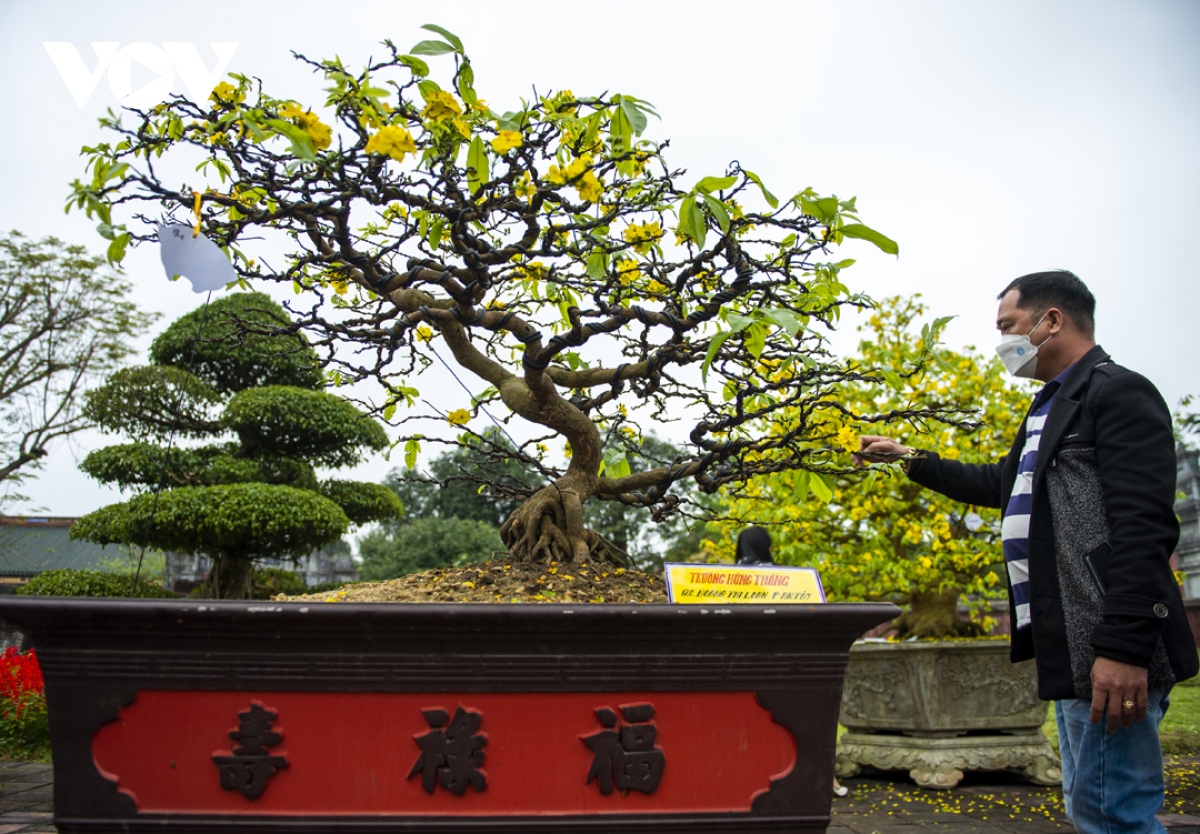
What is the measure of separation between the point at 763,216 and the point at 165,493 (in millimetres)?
7247

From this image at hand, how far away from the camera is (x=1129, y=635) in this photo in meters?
1.21

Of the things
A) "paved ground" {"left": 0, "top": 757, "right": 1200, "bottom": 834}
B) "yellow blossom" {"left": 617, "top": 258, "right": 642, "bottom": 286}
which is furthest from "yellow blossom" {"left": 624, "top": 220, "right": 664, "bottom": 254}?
"paved ground" {"left": 0, "top": 757, "right": 1200, "bottom": 834}

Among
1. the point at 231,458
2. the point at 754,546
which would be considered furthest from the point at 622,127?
the point at 231,458

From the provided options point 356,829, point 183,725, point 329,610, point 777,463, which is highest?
point 777,463

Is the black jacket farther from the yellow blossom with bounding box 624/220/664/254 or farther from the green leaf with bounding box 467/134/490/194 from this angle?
the green leaf with bounding box 467/134/490/194

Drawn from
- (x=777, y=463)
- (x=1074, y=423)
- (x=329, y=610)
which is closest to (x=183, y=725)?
(x=329, y=610)

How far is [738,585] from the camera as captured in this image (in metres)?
1.42

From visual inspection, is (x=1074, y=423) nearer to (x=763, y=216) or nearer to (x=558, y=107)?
(x=763, y=216)

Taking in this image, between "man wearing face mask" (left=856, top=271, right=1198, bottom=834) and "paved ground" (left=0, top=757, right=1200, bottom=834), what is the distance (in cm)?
187

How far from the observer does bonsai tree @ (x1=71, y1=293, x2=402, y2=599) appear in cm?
709

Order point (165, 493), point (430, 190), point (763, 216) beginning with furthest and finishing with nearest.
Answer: point (165, 493) < point (763, 216) < point (430, 190)

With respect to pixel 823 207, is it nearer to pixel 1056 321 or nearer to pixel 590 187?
pixel 590 187

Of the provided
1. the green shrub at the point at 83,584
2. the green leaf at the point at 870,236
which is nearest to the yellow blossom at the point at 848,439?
the green leaf at the point at 870,236

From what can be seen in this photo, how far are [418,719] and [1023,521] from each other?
1189mm
